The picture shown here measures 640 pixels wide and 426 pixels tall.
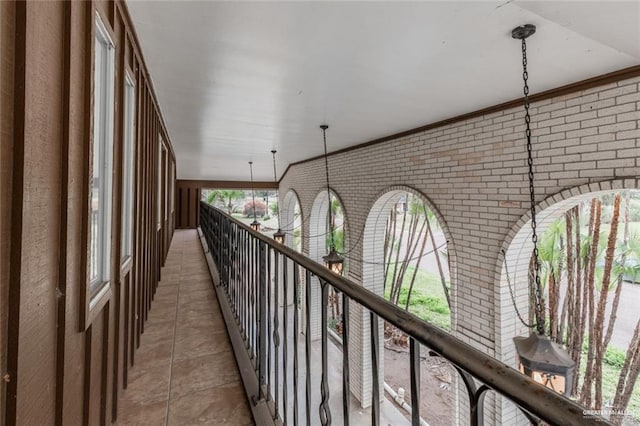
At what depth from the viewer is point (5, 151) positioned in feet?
2.02

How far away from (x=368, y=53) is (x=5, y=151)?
2.13m

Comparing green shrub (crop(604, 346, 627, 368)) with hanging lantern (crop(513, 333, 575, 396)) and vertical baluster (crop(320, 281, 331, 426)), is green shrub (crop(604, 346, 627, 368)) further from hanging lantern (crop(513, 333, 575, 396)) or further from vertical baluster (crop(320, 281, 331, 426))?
vertical baluster (crop(320, 281, 331, 426))

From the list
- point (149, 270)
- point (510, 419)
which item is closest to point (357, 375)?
point (510, 419)

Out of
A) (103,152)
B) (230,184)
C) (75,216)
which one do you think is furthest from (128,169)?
(230,184)

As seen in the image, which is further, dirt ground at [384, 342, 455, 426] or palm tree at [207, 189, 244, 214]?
palm tree at [207, 189, 244, 214]

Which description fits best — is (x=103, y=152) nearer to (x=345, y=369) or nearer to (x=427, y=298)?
(x=345, y=369)

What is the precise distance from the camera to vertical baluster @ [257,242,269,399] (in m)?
1.49

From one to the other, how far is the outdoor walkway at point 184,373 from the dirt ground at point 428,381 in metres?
5.16

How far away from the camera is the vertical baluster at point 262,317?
1.49 m

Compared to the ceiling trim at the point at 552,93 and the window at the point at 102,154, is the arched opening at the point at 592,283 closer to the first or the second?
the ceiling trim at the point at 552,93

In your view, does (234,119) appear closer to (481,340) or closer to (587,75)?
(587,75)

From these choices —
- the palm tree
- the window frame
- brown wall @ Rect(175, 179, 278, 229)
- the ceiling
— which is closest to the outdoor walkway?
the window frame

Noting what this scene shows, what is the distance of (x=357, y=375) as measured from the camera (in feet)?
18.1

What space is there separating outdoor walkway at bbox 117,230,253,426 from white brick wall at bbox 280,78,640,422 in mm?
2762
